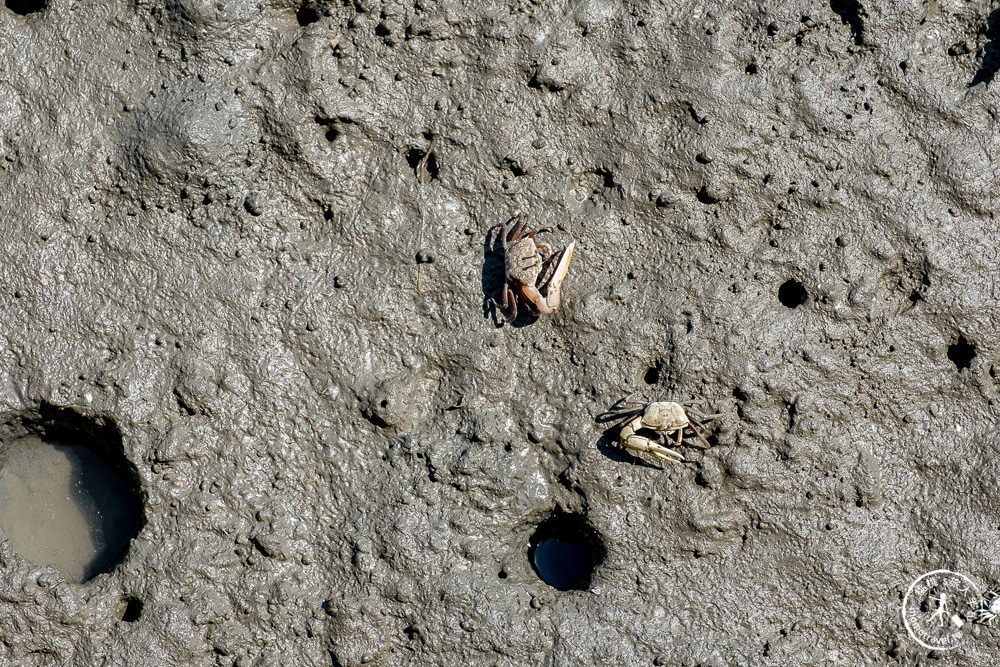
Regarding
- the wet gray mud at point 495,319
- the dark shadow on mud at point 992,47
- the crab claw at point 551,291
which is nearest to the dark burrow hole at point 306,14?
the wet gray mud at point 495,319

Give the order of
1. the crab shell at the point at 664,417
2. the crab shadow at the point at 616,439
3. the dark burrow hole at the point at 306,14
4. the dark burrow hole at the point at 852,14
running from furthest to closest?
the dark burrow hole at the point at 306,14
the dark burrow hole at the point at 852,14
the crab shadow at the point at 616,439
the crab shell at the point at 664,417

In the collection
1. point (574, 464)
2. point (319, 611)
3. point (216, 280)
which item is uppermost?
point (216, 280)

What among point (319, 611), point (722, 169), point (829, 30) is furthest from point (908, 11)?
point (319, 611)

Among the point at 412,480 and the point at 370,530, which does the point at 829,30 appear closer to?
the point at 412,480

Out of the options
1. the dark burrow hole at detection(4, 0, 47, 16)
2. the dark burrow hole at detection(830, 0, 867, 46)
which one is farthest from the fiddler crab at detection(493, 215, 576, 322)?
the dark burrow hole at detection(4, 0, 47, 16)

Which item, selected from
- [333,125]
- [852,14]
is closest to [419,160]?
[333,125]

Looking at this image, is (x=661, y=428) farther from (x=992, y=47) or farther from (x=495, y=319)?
(x=992, y=47)

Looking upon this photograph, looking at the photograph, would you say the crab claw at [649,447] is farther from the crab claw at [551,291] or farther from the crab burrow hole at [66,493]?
the crab burrow hole at [66,493]
